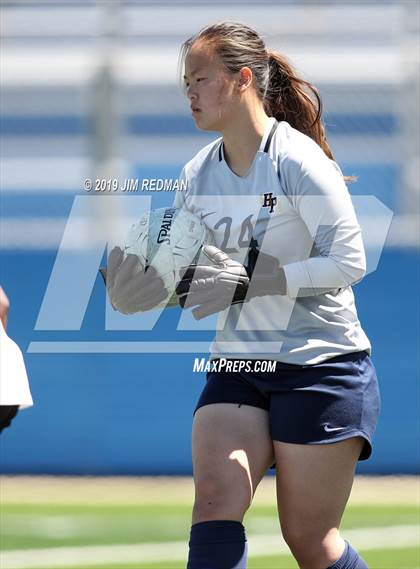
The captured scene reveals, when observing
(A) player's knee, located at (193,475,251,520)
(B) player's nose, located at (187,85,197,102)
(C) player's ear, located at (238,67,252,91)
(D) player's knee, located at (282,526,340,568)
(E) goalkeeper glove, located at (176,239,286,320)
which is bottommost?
(D) player's knee, located at (282,526,340,568)

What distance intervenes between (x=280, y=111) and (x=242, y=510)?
109 cm

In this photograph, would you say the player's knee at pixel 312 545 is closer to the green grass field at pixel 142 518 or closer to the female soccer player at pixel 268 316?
the female soccer player at pixel 268 316

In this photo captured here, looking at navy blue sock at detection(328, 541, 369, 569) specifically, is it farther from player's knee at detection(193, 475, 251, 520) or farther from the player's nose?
the player's nose

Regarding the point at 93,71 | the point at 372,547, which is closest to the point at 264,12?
the point at 93,71

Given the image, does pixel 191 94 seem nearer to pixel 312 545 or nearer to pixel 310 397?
pixel 310 397

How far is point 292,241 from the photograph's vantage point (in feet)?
10.1

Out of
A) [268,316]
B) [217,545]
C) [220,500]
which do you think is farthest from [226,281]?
[217,545]

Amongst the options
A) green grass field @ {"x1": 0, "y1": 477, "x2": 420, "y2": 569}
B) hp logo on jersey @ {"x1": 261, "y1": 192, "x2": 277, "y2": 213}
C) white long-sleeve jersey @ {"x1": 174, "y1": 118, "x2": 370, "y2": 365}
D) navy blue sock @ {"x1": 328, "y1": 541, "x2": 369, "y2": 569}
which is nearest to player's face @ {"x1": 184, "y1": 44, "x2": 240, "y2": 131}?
white long-sleeve jersey @ {"x1": 174, "y1": 118, "x2": 370, "y2": 365}

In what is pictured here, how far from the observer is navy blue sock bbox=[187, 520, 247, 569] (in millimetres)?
2855

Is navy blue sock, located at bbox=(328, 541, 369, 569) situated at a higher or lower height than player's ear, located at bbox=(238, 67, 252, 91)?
lower

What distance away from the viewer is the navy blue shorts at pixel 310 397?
297 cm

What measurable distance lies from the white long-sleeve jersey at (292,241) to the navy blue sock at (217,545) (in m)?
0.42

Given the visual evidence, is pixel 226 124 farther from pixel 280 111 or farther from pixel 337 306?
pixel 337 306

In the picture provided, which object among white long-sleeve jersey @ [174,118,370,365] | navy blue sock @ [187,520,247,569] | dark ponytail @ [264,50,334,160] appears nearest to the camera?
navy blue sock @ [187,520,247,569]
